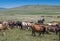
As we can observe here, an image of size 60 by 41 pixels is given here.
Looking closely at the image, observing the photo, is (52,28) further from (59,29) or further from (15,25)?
(15,25)

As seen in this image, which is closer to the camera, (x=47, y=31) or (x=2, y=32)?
(x=2, y=32)

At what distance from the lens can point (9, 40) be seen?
1414 centimetres

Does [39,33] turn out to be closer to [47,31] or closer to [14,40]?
[47,31]

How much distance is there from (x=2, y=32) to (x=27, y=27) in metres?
5.78

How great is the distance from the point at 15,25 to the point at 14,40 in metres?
10.2

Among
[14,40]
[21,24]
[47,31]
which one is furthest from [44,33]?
[21,24]

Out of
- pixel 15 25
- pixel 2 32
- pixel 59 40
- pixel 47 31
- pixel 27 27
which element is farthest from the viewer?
pixel 15 25

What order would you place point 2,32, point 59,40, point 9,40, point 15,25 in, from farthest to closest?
1. point 15,25
2. point 2,32
3. point 59,40
4. point 9,40

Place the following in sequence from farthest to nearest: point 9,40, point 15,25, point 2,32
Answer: point 15,25 → point 2,32 → point 9,40

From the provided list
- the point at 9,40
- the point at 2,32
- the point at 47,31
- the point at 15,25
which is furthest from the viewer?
the point at 15,25

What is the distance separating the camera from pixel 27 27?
22859 mm

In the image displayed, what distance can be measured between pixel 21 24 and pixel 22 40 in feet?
31.3

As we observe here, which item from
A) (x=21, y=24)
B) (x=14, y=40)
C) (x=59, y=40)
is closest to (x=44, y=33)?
(x=59, y=40)

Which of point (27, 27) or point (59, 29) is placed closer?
point (59, 29)
